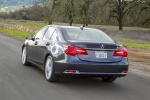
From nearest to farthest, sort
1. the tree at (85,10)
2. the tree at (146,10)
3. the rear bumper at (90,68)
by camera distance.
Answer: the rear bumper at (90,68)
the tree at (146,10)
the tree at (85,10)

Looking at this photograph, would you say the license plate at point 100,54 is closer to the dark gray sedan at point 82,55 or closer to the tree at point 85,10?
the dark gray sedan at point 82,55

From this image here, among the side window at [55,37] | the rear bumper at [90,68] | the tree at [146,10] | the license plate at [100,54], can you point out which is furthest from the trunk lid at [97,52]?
the tree at [146,10]

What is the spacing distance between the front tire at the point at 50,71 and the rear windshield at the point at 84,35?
752 mm

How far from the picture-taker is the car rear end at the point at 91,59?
7531 mm

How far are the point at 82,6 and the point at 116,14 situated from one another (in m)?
7.18

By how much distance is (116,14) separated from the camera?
66.3m

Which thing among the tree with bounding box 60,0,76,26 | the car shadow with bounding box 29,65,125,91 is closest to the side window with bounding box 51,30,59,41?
the car shadow with bounding box 29,65,125,91

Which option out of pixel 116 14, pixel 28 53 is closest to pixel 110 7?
pixel 116 14

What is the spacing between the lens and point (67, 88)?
756cm

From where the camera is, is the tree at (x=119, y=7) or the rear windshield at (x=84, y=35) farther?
the tree at (x=119, y=7)

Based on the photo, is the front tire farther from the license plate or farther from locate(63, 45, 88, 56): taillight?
the license plate

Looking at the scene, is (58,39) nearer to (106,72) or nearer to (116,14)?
(106,72)

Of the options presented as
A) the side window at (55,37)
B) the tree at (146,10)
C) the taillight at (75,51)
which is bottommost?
the taillight at (75,51)

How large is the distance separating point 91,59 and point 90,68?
0.68 ft
